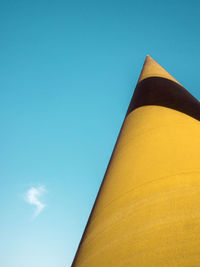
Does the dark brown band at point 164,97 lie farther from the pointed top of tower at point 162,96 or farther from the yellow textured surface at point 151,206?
the yellow textured surface at point 151,206

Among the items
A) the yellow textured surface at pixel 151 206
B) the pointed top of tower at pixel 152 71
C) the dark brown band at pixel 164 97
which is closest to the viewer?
the yellow textured surface at pixel 151 206

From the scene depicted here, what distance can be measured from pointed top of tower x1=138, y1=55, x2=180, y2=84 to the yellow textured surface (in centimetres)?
320

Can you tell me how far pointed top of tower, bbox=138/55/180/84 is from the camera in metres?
6.65

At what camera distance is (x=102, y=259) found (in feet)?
7.07

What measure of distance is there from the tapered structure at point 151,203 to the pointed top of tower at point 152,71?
2777mm

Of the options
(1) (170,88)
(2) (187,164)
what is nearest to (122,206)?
(2) (187,164)

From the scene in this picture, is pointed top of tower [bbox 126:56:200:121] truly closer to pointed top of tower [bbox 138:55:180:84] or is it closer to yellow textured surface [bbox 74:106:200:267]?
pointed top of tower [bbox 138:55:180:84]

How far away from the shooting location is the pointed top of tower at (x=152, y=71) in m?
6.65

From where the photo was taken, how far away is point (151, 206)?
7.95 ft

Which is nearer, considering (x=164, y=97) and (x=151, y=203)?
(x=151, y=203)

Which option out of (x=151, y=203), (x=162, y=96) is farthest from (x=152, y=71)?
(x=151, y=203)

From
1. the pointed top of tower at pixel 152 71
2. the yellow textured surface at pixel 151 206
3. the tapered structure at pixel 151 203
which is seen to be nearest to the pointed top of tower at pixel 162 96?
the pointed top of tower at pixel 152 71

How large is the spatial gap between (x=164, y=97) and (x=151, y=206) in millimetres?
3188

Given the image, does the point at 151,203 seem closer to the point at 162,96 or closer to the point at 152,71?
the point at 162,96
